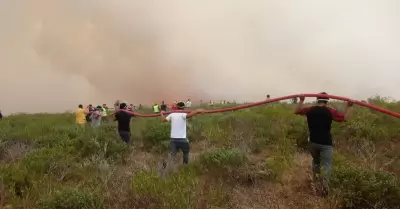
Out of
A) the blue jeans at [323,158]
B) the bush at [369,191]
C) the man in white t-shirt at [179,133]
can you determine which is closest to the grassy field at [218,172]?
the bush at [369,191]

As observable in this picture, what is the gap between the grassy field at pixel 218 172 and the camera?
7062mm

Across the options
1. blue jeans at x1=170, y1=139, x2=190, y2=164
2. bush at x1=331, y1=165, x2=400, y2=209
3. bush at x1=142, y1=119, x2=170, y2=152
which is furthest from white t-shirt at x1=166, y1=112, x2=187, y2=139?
bush at x1=331, y1=165, x2=400, y2=209

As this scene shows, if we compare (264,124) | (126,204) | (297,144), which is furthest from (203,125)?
(126,204)

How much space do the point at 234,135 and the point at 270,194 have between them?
222 inches

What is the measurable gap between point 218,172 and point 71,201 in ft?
11.6

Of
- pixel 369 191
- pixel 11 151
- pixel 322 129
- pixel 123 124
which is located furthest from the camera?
pixel 123 124

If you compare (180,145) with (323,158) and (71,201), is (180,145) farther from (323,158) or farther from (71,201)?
(323,158)

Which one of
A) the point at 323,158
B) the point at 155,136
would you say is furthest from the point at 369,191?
the point at 155,136

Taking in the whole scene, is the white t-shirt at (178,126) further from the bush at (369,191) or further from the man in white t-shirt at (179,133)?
the bush at (369,191)

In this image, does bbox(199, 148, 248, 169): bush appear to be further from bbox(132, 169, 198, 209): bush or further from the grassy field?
bbox(132, 169, 198, 209): bush

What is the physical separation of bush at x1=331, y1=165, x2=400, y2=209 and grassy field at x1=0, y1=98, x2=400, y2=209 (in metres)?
0.02

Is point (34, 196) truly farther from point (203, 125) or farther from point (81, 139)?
point (203, 125)

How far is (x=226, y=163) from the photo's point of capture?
9445 mm

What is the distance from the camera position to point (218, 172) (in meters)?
9.34
